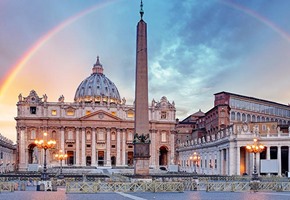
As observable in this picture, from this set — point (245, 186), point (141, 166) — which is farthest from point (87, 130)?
point (141, 166)

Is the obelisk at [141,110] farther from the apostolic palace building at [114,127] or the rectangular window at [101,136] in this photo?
the rectangular window at [101,136]

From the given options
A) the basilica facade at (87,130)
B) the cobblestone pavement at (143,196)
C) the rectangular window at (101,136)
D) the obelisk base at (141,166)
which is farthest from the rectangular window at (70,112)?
the cobblestone pavement at (143,196)

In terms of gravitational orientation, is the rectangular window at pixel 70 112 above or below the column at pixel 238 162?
above

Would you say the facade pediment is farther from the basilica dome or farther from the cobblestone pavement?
the cobblestone pavement

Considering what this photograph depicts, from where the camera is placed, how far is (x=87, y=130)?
9869 cm

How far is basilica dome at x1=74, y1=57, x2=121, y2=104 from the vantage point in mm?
120375

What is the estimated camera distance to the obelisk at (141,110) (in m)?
26.7

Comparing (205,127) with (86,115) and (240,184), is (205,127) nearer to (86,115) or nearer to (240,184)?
(86,115)

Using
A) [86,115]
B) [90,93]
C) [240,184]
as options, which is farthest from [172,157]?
[240,184]

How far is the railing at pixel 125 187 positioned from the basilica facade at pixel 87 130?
223ft

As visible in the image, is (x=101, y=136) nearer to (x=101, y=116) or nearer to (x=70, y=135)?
(x=101, y=116)

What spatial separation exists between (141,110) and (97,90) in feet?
313

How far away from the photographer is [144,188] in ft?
86.5

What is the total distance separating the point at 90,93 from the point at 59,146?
88.9ft
